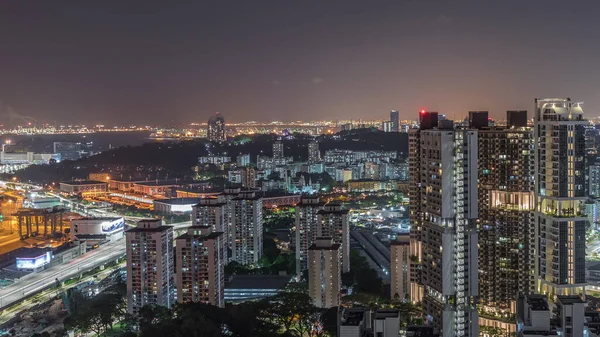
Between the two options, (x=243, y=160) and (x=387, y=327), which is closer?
(x=387, y=327)

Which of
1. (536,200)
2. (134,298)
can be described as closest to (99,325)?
(134,298)

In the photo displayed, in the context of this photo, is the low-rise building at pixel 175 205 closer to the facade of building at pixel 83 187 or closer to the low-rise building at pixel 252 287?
the facade of building at pixel 83 187

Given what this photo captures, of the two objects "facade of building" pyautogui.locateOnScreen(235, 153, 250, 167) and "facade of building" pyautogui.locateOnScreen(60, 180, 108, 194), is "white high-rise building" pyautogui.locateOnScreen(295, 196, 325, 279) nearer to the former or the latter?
"facade of building" pyautogui.locateOnScreen(60, 180, 108, 194)

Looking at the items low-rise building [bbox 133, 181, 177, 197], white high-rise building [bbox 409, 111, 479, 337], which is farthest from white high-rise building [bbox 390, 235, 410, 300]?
low-rise building [bbox 133, 181, 177, 197]

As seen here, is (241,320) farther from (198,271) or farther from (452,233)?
(452,233)

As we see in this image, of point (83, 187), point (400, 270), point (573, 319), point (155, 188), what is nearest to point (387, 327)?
point (573, 319)

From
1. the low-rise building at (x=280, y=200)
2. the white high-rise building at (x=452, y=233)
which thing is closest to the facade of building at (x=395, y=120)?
the low-rise building at (x=280, y=200)

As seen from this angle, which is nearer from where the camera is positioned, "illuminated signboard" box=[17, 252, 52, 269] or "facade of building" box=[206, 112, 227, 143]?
"illuminated signboard" box=[17, 252, 52, 269]
